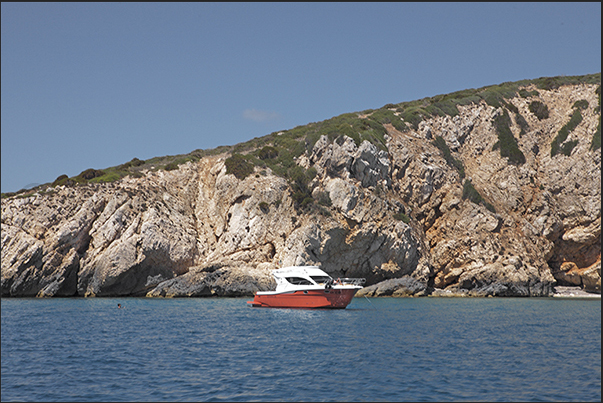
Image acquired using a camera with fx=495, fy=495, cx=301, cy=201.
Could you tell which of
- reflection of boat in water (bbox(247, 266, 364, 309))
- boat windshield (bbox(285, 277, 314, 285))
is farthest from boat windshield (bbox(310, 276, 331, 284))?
boat windshield (bbox(285, 277, 314, 285))

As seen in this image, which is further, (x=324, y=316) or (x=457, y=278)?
(x=457, y=278)

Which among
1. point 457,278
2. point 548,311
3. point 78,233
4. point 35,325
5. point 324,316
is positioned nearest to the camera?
point 35,325

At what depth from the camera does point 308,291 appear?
4253 centimetres

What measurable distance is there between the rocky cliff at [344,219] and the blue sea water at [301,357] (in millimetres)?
21925

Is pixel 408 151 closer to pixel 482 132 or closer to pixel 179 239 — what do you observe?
pixel 482 132

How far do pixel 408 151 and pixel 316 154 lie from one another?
13446mm

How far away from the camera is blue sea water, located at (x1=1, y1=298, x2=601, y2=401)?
52.6ft

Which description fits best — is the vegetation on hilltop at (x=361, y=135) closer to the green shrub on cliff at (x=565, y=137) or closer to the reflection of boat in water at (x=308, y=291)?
the green shrub on cliff at (x=565, y=137)

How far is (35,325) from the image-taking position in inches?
1229

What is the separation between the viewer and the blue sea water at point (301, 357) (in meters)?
16.0

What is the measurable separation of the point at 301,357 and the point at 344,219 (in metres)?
39.8

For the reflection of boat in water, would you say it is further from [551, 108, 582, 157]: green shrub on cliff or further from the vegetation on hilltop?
[551, 108, 582, 157]: green shrub on cliff

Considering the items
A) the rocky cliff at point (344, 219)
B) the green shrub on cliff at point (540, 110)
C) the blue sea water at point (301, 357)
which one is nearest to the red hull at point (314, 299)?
the blue sea water at point (301, 357)

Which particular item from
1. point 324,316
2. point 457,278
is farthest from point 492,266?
point 324,316
